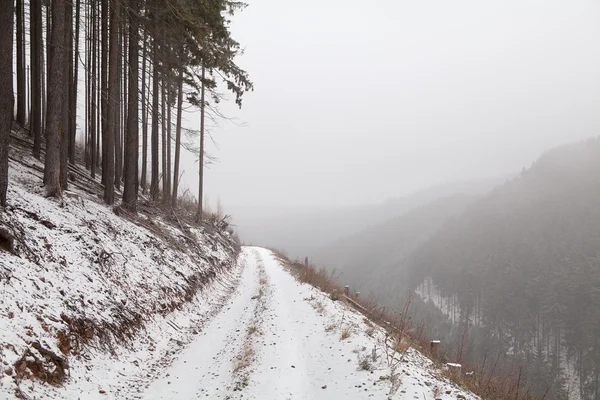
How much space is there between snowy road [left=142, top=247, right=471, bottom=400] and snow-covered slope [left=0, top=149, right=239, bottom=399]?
2.39ft

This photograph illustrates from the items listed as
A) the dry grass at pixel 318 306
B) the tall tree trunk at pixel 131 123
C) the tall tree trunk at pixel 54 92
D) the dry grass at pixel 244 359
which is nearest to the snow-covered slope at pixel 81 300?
the tall tree trunk at pixel 54 92

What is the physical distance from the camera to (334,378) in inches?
224

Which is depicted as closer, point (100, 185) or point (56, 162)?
point (56, 162)

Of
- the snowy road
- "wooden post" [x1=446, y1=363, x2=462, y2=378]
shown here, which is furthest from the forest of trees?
"wooden post" [x1=446, y1=363, x2=462, y2=378]

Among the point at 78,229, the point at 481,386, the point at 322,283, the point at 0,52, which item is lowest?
the point at 322,283

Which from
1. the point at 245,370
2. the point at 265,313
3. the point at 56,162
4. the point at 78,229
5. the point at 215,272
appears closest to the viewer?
the point at 245,370

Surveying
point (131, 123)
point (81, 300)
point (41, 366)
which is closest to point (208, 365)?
point (81, 300)

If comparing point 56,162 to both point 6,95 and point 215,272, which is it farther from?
point 215,272

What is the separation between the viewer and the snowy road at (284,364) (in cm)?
524

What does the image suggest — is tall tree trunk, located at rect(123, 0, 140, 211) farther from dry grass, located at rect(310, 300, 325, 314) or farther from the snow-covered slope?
dry grass, located at rect(310, 300, 325, 314)

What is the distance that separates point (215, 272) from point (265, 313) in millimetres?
5413

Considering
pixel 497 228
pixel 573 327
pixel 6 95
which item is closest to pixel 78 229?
pixel 6 95

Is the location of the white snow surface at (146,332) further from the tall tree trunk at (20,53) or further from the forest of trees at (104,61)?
the tall tree trunk at (20,53)

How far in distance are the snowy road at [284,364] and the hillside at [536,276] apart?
1795 inches
